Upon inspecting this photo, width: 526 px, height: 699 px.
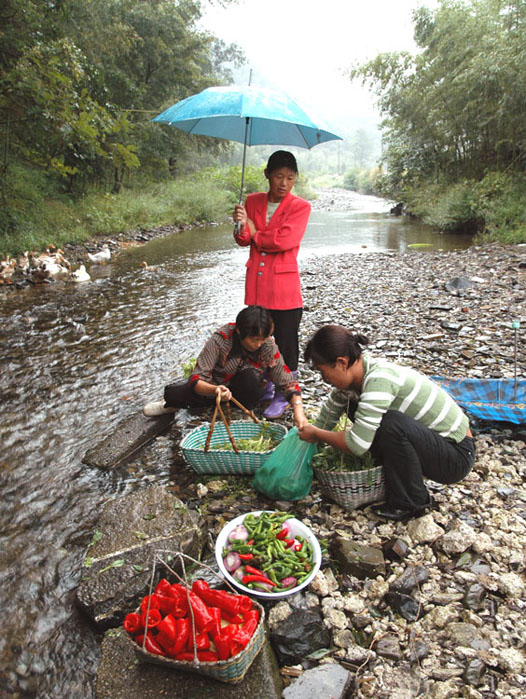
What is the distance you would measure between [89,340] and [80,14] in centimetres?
1605

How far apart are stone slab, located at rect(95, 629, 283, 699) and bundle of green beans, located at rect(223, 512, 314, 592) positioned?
365 mm

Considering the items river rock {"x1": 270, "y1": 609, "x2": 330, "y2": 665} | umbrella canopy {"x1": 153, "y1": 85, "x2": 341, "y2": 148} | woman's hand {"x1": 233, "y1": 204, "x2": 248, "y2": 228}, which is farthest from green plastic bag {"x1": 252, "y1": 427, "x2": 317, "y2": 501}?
umbrella canopy {"x1": 153, "y1": 85, "x2": 341, "y2": 148}

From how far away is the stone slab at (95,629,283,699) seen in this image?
5.77 ft

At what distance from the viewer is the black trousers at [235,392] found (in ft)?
12.8

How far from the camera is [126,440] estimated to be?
3.81m

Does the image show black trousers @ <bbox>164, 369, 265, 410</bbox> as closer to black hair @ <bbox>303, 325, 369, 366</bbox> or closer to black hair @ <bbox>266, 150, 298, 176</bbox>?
black hair @ <bbox>303, 325, 369, 366</bbox>

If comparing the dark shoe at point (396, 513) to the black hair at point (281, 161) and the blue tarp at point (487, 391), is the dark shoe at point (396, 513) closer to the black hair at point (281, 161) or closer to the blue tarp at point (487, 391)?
the blue tarp at point (487, 391)

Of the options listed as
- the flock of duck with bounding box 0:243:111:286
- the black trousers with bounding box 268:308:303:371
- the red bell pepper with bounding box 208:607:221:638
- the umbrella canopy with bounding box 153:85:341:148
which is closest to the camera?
the red bell pepper with bounding box 208:607:221:638

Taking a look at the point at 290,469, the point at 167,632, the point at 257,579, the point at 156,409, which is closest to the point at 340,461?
the point at 290,469

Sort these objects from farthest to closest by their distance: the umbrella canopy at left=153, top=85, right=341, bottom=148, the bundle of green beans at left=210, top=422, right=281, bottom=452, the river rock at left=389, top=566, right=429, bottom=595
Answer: the umbrella canopy at left=153, top=85, right=341, bottom=148 < the bundle of green beans at left=210, top=422, right=281, bottom=452 < the river rock at left=389, top=566, right=429, bottom=595

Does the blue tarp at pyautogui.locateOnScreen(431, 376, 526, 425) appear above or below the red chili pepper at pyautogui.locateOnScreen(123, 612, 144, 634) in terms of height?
below

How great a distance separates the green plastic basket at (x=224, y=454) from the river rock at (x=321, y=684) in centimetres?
138

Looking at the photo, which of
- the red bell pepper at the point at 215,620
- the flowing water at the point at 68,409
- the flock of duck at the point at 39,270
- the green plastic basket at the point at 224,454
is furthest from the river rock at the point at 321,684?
the flock of duck at the point at 39,270

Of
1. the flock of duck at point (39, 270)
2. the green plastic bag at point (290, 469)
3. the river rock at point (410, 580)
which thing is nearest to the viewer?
the river rock at point (410, 580)
